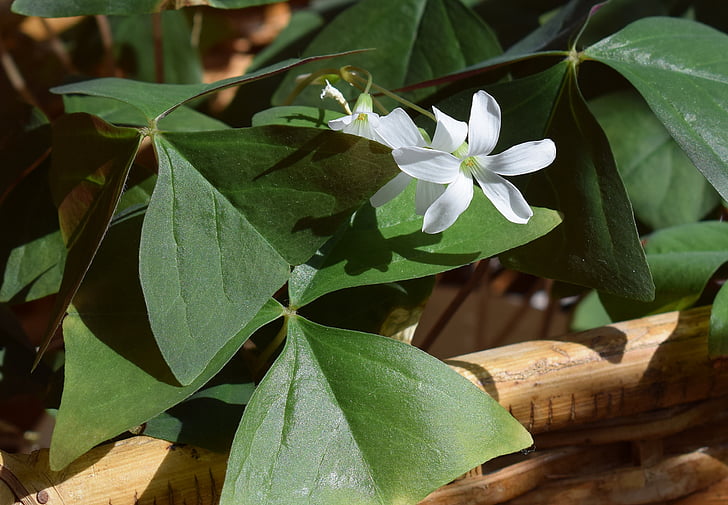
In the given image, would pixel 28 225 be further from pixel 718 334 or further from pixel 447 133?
pixel 718 334

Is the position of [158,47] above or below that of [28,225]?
above

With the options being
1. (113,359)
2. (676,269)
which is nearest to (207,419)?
(113,359)

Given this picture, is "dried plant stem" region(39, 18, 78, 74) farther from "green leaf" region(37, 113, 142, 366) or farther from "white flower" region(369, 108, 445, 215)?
"white flower" region(369, 108, 445, 215)

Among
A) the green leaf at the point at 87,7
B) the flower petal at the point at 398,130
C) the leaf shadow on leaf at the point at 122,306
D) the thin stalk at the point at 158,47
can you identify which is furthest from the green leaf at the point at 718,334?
the thin stalk at the point at 158,47

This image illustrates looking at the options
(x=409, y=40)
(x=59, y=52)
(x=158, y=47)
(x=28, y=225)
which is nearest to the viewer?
(x=28, y=225)

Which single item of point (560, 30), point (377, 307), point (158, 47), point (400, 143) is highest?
point (158, 47)

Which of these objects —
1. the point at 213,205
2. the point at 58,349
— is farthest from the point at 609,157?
the point at 58,349

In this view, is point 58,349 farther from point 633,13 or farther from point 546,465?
point 633,13
